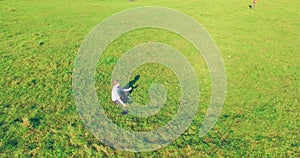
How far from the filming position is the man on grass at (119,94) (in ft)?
43.5

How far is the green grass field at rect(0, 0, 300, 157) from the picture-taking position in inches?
454

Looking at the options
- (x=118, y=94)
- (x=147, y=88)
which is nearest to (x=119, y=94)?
(x=118, y=94)

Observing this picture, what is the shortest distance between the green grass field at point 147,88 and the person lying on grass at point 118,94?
52 centimetres

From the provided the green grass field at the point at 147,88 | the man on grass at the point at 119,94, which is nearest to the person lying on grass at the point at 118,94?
the man on grass at the point at 119,94

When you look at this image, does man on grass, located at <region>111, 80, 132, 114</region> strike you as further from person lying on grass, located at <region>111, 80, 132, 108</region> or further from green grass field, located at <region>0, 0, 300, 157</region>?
green grass field, located at <region>0, 0, 300, 157</region>

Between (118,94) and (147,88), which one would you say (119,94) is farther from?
(147,88)

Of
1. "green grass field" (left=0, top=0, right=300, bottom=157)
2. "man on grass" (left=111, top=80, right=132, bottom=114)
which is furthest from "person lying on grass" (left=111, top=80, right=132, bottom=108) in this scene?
"green grass field" (left=0, top=0, right=300, bottom=157)

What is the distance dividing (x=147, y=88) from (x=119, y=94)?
111 inches

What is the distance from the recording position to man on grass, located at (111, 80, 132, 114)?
43.5ft

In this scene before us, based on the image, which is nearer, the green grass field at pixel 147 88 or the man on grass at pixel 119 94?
the green grass field at pixel 147 88

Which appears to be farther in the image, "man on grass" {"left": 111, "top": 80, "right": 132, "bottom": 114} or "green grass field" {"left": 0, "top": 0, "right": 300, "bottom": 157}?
"man on grass" {"left": 111, "top": 80, "right": 132, "bottom": 114}

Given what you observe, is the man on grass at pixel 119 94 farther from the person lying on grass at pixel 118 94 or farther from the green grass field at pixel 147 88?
the green grass field at pixel 147 88

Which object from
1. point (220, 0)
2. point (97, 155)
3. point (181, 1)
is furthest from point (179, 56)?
point (220, 0)

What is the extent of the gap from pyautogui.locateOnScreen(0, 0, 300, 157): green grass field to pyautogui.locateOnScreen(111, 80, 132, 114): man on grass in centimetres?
49
